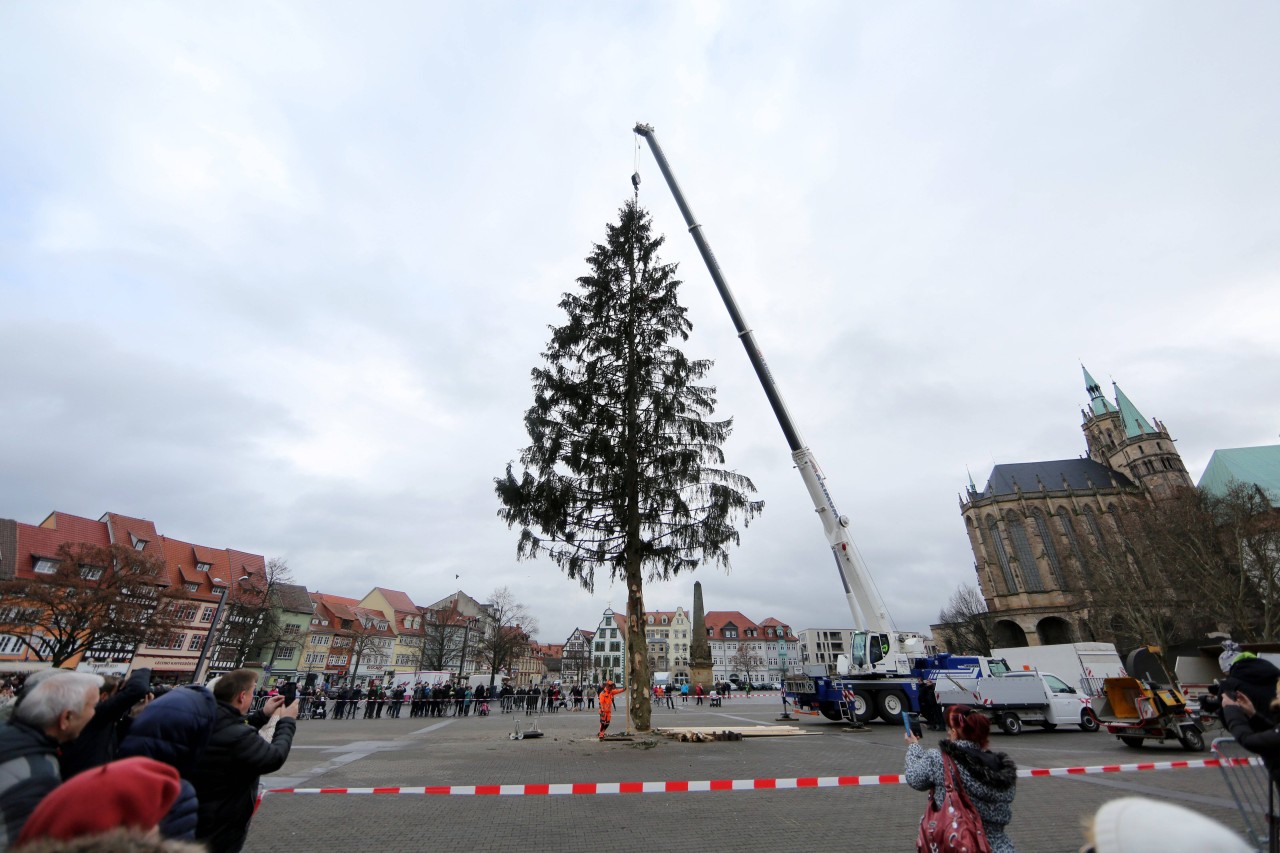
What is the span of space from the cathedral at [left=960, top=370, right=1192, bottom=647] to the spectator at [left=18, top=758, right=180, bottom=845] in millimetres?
68963

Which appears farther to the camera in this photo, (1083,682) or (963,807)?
(1083,682)

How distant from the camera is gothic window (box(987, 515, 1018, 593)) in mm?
63556

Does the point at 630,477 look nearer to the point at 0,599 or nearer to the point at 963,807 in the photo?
the point at 963,807

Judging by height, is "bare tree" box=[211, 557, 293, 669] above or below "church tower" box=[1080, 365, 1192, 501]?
below

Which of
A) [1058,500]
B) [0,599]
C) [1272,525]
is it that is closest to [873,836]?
[0,599]

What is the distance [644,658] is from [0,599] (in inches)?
1305

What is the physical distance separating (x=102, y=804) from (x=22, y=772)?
1580 millimetres

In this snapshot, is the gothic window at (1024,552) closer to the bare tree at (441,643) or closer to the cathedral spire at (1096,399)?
the cathedral spire at (1096,399)

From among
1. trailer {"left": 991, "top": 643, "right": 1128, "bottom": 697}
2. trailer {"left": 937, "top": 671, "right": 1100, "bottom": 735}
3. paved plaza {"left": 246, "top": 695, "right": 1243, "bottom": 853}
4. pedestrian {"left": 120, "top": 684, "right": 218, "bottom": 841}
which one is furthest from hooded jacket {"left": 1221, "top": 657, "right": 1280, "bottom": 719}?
trailer {"left": 991, "top": 643, "right": 1128, "bottom": 697}

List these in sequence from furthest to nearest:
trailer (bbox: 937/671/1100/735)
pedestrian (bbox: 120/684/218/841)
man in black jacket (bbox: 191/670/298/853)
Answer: trailer (bbox: 937/671/1100/735) → man in black jacket (bbox: 191/670/298/853) → pedestrian (bbox: 120/684/218/841)

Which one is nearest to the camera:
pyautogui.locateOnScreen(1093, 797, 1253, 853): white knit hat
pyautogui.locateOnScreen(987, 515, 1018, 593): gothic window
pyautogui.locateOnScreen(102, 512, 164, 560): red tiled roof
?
pyautogui.locateOnScreen(1093, 797, 1253, 853): white knit hat

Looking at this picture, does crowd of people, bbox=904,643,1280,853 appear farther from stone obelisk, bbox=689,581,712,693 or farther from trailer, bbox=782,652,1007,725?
stone obelisk, bbox=689,581,712,693

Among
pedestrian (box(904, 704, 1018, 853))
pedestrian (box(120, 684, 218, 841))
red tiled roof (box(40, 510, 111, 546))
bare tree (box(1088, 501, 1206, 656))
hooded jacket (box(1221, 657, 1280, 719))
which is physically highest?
red tiled roof (box(40, 510, 111, 546))

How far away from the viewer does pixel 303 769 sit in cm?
1056
